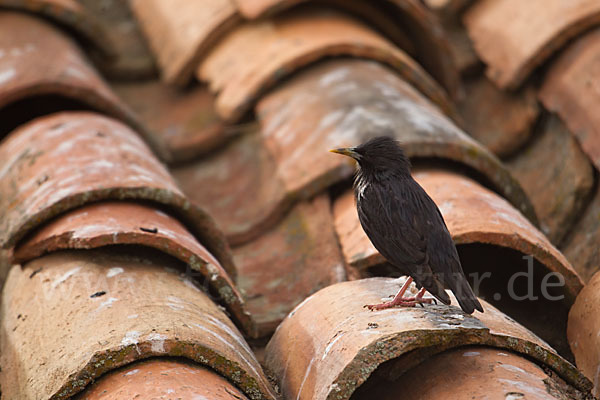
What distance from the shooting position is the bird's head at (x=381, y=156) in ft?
11.1

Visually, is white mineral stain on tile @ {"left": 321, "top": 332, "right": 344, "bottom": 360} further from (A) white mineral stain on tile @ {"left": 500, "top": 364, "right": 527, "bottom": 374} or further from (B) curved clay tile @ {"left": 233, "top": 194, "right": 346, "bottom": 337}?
(B) curved clay tile @ {"left": 233, "top": 194, "right": 346, "bottom": 337}

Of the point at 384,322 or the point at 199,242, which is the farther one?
the point at 199,242

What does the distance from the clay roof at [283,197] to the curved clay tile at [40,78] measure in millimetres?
15

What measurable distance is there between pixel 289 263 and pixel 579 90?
6.16 ft

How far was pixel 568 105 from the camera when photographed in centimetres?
440

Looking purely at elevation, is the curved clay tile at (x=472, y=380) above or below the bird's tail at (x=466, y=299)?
below

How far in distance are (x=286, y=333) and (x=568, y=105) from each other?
232 cm

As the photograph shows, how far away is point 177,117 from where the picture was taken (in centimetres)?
532

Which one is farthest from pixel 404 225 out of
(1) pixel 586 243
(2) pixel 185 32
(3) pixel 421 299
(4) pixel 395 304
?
(2) pixel 185 32

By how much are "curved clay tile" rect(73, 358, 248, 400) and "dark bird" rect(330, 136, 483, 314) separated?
0.58 meters

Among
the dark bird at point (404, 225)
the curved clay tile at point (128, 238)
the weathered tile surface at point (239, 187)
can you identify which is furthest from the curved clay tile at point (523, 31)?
the curved clay tile at point (128, 238)

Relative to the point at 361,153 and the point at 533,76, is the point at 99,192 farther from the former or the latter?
the point at 533,76

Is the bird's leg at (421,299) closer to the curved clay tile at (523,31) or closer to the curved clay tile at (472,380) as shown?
the curved clay tile at (472,380)

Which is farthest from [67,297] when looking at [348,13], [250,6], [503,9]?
[503,9]
